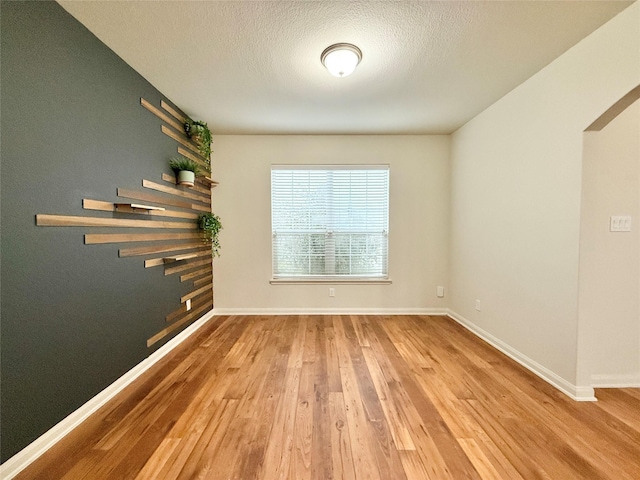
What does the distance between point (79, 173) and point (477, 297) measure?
3732 mm

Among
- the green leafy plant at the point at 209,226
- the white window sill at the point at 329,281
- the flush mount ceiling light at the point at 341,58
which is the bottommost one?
the white window sill at the point at 329,281

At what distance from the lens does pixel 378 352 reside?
244 cm

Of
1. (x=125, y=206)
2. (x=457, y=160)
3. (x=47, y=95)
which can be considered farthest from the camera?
(x=457, y=160)

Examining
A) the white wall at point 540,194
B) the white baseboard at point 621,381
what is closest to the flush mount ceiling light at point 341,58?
→ the white wall at point 540,194

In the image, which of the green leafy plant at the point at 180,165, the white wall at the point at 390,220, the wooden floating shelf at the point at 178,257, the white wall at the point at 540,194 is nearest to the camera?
the white wall at the point at 540,194

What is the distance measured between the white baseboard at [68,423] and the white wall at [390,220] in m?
1.39

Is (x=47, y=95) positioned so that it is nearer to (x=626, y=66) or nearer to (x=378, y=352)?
(x=378, y=352)

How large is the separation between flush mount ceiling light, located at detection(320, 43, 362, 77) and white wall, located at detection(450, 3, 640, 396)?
5.02 feet

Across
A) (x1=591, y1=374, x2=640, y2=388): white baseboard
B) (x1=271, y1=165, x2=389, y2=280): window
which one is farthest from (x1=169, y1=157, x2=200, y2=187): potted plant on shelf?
(x1=591, y1=374, x2=640, y2=388): white baseboard

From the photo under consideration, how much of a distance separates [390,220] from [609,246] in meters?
2.09

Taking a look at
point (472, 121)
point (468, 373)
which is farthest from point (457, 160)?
point (468, 373)

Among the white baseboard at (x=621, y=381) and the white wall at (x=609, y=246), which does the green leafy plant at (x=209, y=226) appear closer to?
the white wall at (x=609, y=246)

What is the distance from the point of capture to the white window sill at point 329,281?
358 cm

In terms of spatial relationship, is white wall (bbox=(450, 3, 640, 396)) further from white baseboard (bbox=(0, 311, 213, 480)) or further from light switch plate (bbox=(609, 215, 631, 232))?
white baseboard (bbox=(0, 311, 213, 480))
